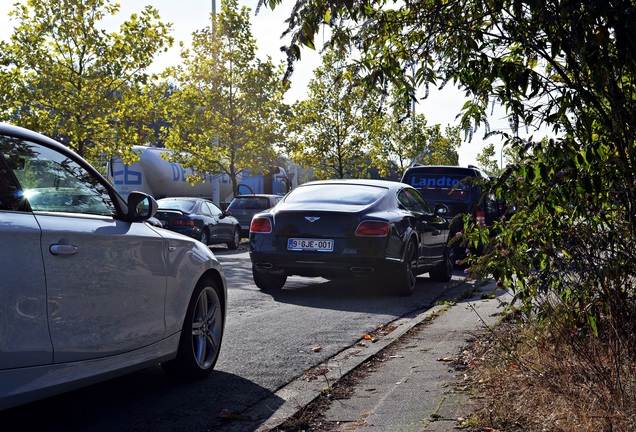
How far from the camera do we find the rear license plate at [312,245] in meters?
10.8

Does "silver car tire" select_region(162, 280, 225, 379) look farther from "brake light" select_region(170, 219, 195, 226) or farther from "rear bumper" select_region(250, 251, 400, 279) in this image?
"brake light" select_region(170, 219, 195, 226)

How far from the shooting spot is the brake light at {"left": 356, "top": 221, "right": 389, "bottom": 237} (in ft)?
35.4

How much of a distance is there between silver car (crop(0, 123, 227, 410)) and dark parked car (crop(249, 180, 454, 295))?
477 cm

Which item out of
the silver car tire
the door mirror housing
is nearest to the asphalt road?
the silver car tire

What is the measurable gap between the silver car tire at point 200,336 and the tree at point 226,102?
Answer: 1201 inches

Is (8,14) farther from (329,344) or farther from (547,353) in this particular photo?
(547,353)

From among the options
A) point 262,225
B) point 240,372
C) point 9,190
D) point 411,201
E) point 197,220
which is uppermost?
point 9,190

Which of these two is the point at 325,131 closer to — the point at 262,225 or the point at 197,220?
the point at 197,220

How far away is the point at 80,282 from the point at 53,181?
0.58 m

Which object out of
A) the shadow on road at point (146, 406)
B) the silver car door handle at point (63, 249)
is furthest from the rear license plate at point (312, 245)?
the silver car door handle at point (63, 249)

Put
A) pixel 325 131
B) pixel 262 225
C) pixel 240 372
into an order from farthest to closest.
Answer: pixel 325 131 → pixel 262 225 → pixel 240 372

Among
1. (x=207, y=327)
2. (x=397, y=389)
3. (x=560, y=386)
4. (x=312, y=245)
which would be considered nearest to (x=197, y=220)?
(x=312, y=245)

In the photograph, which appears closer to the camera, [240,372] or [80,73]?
[240,372]

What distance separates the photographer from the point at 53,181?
4715mm
